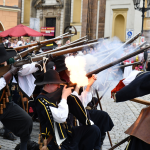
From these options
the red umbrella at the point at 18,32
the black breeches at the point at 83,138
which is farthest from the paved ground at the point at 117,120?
the red umbrella at the point at 18,32

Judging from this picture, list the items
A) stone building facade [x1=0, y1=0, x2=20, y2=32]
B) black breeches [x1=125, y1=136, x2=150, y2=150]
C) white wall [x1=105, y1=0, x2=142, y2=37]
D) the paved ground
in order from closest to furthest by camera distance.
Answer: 1. black breeches [x1=125, y1=136, x2=150, y2=150]
2. the paved ground
3. stone building facade [x1=0, y1=0, x2=20, y2=32]
4. white wall [x1=105, y1=0, x2=142, y2=37]

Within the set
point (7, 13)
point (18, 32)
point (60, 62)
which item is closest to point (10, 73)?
point (60, 62)

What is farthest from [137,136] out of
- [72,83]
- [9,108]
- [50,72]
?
[9,108]

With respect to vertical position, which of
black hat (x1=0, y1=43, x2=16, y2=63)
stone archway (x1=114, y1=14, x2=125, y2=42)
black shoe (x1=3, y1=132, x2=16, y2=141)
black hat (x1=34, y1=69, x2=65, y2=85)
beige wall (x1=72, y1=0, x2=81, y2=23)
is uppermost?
beige wall (x1=72, y1=0, x2=81, y2=23)

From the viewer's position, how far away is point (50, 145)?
3441mm

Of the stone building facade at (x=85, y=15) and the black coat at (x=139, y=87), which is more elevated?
the stone building facade at (x=85, y=15)

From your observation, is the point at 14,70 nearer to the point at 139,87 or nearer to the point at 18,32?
the point at 139,87

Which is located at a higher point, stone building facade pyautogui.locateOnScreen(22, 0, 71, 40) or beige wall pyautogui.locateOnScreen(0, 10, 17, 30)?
stone building facade pyautogui.locateOnScreen(22, 0, 71, 40)

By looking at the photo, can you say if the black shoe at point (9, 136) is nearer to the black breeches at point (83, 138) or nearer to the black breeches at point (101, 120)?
the black breeches at point (101, 120)

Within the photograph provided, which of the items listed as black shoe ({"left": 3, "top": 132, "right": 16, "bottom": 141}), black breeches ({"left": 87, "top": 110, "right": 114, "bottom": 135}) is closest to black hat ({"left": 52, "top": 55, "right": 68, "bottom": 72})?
black breeches ({"left": 87, "top": 110, "right": 114, "bottom": 135})

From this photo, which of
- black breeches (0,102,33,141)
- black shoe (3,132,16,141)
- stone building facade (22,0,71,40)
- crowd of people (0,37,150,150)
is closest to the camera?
crowd of people (0,37,150,150)

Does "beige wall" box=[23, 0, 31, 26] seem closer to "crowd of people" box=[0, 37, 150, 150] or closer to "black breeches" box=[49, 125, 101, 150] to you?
"crowd of people" box=[0, 37, 150, 150]

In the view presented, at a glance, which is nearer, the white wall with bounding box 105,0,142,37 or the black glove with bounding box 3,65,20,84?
the black glove with bounding box 3,65,20,84

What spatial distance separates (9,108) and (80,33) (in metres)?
22.5
